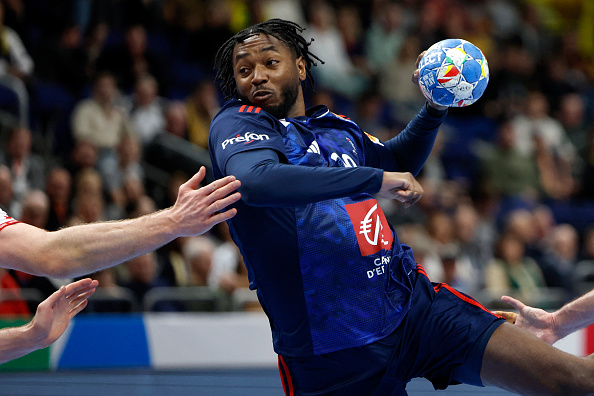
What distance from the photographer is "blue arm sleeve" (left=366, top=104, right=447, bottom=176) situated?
3834mm

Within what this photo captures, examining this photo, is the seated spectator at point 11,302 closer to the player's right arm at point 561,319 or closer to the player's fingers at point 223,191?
the player's fingers at point 223,191

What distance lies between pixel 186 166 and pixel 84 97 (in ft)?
4.92

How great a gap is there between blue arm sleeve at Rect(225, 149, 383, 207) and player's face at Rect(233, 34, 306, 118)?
2.19 ft

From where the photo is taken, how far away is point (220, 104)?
961 cm

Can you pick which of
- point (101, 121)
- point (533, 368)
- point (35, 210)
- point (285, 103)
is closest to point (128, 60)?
point (101, 121)

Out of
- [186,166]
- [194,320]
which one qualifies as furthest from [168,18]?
[194,320]

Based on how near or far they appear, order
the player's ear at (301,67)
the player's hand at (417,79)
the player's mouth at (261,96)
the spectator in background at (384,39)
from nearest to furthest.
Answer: the player's mouth at (261,96), the player's hand at (417,79), the player's ear at (301,67), the spectator in background at (384,39)

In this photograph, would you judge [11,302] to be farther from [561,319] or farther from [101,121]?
[561,319]

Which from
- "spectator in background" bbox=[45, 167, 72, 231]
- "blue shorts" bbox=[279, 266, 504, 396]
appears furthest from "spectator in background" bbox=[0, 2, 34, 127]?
"blue shorts" bbox=[279, 266, 504, 396]

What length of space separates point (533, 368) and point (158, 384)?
147 inches

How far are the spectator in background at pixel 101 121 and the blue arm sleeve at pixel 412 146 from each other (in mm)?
4935

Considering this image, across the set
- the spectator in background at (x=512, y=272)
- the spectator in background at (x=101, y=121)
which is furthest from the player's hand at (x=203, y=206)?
the spectator in background at (x=512, y=272)

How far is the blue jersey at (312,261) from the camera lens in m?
3.17

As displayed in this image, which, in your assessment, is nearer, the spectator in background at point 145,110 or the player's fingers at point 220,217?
the player's fingers at point 220,217
